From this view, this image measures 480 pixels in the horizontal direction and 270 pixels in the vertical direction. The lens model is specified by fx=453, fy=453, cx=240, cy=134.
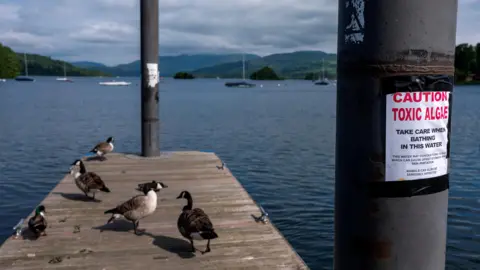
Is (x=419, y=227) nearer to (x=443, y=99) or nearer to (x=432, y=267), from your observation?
(x=432, y=267)

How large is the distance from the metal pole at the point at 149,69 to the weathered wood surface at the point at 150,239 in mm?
3923

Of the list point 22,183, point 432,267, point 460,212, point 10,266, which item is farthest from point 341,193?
point 22,183

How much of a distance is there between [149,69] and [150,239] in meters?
9.02

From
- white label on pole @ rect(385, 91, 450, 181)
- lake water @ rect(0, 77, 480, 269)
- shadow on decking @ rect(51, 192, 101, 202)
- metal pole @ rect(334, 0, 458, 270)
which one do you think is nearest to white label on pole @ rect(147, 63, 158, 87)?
shadow on decking @ rect(51, 192, 101, 202)

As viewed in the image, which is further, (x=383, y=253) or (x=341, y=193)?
(x=341, y=193)

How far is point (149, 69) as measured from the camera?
1567 centimetres

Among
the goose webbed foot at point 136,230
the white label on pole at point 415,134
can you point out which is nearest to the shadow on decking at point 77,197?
the goose webbed foot at point 136,230

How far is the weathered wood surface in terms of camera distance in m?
6.69

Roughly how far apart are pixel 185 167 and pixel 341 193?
40.1ft

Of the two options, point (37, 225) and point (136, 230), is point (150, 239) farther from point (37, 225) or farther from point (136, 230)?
point (37, 225)

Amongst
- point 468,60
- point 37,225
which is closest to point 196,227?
point 37,225

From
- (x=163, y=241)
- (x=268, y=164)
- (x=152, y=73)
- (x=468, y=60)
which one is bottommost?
(x=268, y=164)

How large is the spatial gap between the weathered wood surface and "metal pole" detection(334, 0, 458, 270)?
4.25 meters

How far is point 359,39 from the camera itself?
231 centimetres
